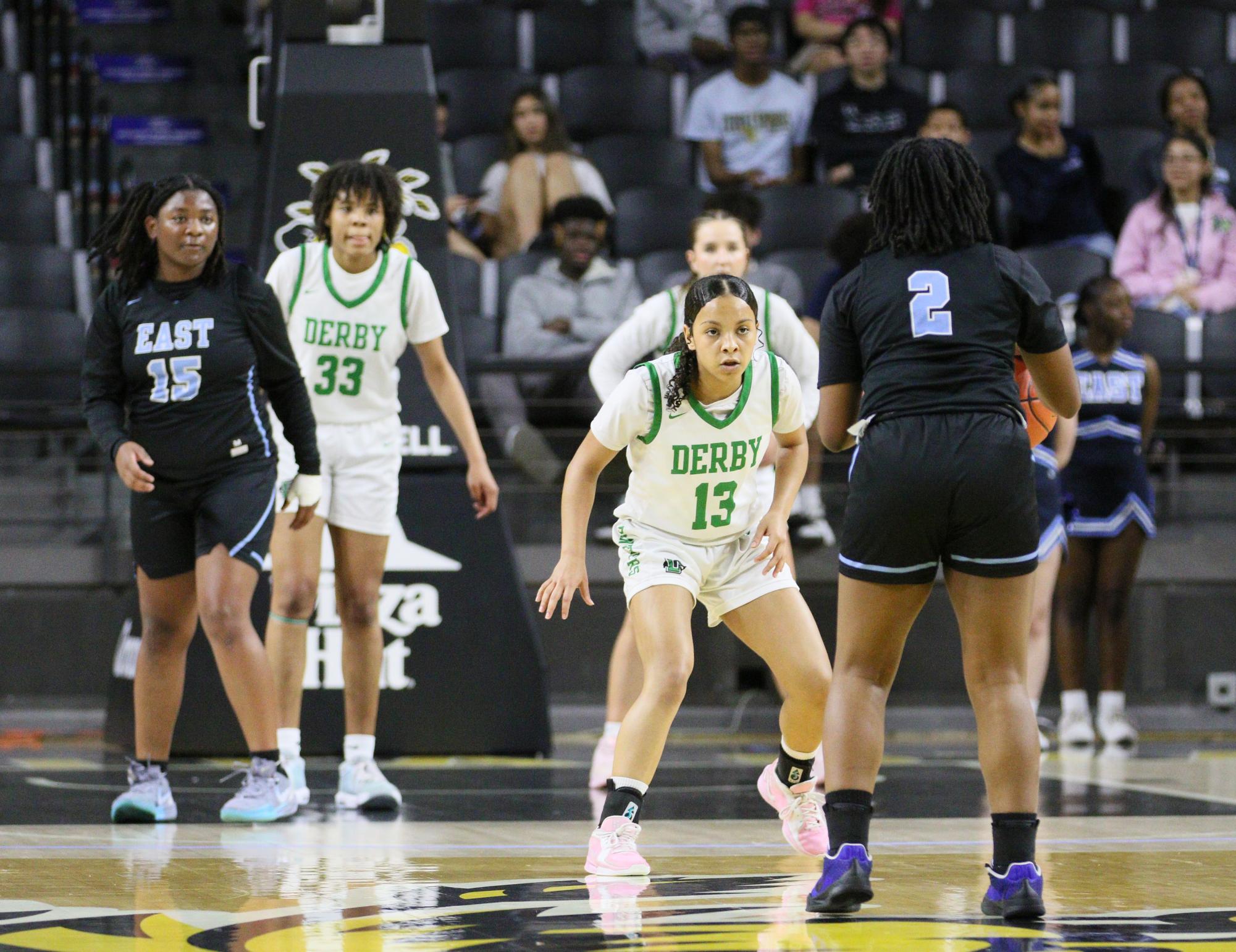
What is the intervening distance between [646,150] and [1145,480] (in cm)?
414

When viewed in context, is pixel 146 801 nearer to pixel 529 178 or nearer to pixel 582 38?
pixel 529 178

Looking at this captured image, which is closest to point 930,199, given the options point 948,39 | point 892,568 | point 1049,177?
point 892,568

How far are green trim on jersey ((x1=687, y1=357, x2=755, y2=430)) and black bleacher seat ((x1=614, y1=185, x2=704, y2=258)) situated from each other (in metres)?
6.04

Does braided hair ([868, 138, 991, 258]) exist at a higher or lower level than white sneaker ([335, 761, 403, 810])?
higher

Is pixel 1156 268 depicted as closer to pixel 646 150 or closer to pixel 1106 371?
pixel 1106 371

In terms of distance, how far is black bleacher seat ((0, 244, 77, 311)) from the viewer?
1021 centimetres

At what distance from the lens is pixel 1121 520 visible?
866 cm

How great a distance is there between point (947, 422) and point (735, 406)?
0.93 m

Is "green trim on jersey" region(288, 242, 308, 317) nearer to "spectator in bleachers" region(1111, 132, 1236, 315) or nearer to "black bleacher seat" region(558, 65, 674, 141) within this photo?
"spectator in bleachers" region(1111, 132, 1236, 315)

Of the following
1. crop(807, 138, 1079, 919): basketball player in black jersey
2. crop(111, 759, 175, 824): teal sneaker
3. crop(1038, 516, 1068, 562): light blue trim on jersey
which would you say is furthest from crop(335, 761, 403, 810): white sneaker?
crop(1038, 516, 1068, 562): light blue trim on jersey

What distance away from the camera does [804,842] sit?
484cm

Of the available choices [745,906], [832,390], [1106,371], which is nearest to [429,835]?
[745,906]

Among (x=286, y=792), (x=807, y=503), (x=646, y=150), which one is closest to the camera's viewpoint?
(x=286, y=792)

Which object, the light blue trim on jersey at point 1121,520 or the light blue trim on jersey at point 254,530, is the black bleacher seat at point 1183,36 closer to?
the light blue trim on jersey at point 1121,520
